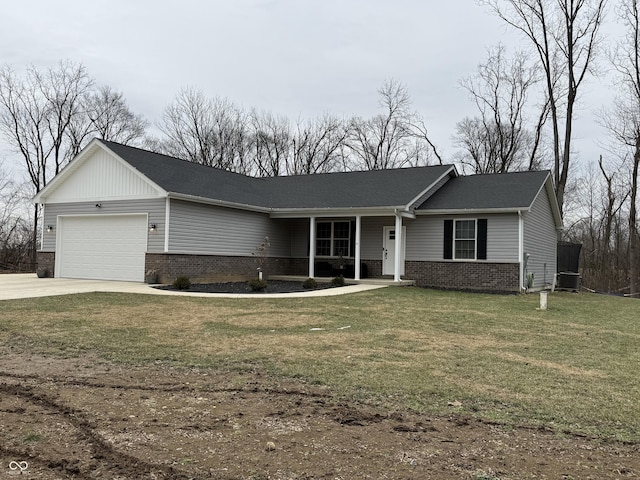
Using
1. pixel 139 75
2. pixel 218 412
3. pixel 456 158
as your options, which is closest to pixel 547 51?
pixel 456 158

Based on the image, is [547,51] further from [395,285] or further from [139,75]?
[139,75]

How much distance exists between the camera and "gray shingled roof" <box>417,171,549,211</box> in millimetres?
17812

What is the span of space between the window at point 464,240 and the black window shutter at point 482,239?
0.17 m

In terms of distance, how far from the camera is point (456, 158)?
37.3m

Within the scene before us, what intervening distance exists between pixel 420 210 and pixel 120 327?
12.4 m

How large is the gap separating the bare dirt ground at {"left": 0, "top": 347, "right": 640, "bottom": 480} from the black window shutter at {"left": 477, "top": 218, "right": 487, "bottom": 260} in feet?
46.2

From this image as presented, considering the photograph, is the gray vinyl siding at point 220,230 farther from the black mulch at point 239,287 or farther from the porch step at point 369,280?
the porch step at point 369,280

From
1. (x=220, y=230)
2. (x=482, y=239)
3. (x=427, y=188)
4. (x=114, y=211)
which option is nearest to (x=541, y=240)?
(x=482, y=239)

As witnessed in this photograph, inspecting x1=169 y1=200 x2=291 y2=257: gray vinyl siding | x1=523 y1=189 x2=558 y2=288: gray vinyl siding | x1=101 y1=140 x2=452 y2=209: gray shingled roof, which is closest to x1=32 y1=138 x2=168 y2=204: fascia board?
x1=101 y1=140 x2=452 y2=209: gray shingled roof

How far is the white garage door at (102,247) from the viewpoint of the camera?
1752cm

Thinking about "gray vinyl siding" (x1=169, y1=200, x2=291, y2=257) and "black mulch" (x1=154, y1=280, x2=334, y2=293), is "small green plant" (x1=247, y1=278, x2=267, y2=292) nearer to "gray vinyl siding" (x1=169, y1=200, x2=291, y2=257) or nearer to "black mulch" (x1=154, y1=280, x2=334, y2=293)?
"black mulch" (x1=154, y1=280, x2=334, y2=293)

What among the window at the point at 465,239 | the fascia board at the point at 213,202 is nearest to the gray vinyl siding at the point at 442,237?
the window at the point at 465,239

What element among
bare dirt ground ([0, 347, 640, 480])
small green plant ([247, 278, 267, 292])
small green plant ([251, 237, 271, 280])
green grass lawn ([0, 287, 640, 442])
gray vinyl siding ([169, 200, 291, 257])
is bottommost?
bare dirt ground ([0, 347, 640, 480])

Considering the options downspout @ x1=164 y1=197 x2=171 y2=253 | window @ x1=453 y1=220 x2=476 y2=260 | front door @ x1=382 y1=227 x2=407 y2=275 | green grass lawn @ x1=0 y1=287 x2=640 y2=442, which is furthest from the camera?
front door @ x1=382 y1=227 x2=407 y2=275
